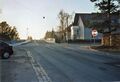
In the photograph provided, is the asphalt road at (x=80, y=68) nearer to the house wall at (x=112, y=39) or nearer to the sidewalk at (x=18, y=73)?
the sidewalk at (x=18, y=73)

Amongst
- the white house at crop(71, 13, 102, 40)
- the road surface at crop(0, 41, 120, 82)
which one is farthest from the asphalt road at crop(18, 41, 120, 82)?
the white house at crop(71, 13, 102, 40)

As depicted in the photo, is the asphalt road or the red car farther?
the red car

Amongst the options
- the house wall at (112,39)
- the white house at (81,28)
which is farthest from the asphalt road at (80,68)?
the white house at (81,28)

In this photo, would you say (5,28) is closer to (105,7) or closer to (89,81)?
(105,7)

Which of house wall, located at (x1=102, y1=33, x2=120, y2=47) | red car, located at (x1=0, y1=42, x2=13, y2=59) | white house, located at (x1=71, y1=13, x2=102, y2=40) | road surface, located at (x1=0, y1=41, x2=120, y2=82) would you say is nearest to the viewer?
road surface, located at (x1=0, y1=41, x2=120, y2=82)

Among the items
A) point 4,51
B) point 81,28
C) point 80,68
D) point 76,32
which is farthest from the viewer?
point 76,32

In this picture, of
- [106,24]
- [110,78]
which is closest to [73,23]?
[106,24]

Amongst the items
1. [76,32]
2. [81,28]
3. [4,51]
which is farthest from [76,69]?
[76,32]

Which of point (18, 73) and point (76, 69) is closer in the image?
point (18, 73)

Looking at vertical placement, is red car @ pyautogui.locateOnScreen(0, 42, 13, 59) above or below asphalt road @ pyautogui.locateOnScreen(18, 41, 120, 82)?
above

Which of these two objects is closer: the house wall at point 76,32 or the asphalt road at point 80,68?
the asphalt road at point 80,68

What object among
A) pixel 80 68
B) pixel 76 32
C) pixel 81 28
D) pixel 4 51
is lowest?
pixel 80 68

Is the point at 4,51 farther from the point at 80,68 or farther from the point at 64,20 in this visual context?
the point at 64,20

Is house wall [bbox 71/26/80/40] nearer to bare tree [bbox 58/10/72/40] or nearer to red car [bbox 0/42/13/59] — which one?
bare tree [bbox 58/10/72/40]
